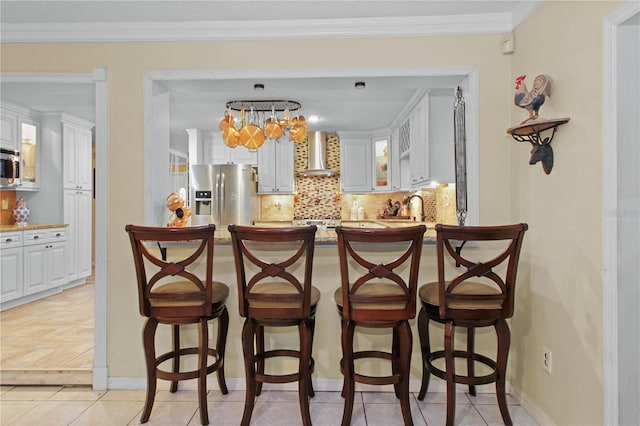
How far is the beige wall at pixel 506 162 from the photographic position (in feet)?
5.67

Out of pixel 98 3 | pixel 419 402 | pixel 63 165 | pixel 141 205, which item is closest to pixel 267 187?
pixel 63 165

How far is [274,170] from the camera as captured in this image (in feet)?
18.1

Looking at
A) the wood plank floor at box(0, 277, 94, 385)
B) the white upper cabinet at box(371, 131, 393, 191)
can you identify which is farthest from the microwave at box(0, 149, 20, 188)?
the white upper cabinet at box(371, 131, 393, 191)

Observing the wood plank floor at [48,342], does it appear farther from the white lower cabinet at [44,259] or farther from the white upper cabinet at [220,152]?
the white upper cabinet at [220,152]

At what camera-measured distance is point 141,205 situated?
2.37m

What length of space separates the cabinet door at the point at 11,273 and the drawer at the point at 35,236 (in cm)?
13

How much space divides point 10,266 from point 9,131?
163cm

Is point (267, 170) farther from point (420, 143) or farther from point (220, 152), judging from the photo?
point (420, 143)

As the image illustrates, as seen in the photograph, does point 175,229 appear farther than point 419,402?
No

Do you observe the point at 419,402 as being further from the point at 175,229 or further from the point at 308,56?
the point at 308,56

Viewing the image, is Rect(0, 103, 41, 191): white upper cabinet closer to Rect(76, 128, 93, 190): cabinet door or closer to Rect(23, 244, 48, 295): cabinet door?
Rect(76, 128, 93, 190): cabinet door

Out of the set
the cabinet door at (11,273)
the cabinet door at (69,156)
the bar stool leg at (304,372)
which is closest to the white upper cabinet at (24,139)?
the cabinet door at (69,156)

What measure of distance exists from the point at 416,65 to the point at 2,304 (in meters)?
4.77

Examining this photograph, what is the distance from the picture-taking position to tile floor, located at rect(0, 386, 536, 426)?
2.02m
